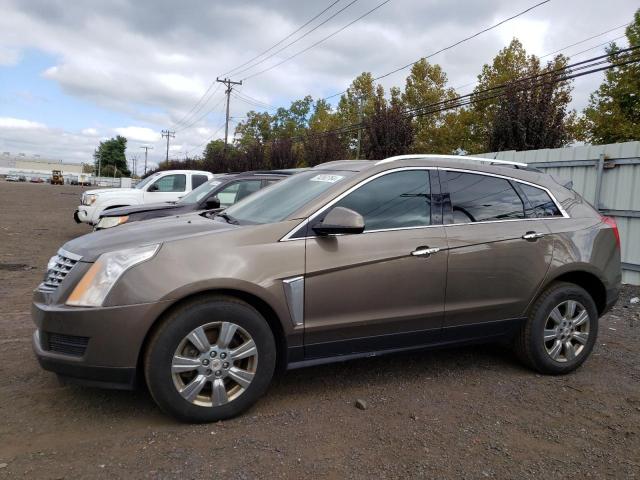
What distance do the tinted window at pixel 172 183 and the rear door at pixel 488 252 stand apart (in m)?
10.2

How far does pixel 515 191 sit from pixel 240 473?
3046 millimetres

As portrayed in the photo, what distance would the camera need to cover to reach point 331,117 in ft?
141

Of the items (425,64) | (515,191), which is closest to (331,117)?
(425,64)

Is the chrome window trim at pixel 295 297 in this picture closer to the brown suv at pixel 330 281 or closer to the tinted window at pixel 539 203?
the brown suv at pixel 330 281

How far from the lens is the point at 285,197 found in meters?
3.98

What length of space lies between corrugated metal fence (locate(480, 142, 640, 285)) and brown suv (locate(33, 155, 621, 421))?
3878mm

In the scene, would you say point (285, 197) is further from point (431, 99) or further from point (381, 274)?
point (431, 99)

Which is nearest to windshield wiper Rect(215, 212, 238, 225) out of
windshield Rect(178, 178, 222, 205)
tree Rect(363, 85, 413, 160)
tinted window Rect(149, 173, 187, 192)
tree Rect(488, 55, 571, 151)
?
windshield Rect(178, 178, 222, 205)

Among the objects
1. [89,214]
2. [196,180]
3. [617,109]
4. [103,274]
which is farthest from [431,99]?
[103,274]

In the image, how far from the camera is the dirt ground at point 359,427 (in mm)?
2783

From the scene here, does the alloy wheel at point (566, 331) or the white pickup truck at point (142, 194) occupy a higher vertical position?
the white pickup truck at point (142, 194)

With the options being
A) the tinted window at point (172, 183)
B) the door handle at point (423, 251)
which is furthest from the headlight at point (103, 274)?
the tinted window at point (172, 183)

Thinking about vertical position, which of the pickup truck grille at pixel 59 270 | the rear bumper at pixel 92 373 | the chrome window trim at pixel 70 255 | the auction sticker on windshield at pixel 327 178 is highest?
the auction sticker on windshield at pixel 327 178

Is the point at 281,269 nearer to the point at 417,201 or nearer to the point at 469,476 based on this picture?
the point at 417,201
